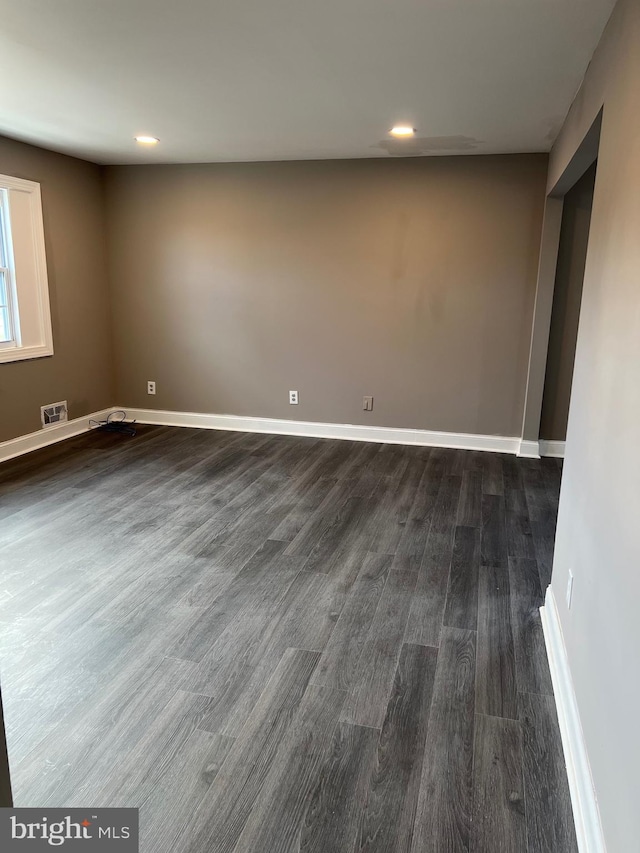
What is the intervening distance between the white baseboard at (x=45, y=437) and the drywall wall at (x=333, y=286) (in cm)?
67

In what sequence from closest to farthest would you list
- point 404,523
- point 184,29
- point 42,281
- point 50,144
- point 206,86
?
1. point 184,29
2. point 206,86
3. point 404,523
4. point 50,144
5. point 42,281

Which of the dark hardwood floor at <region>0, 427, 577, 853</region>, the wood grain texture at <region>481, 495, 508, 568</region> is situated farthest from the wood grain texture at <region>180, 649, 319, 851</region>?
the wood grain texture at <region>481, 495, 508, 568</region>

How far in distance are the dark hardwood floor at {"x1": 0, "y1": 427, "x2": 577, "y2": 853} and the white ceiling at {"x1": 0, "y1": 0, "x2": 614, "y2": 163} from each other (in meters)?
2.40

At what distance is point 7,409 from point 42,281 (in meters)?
1.11

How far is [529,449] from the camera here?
16.1ft

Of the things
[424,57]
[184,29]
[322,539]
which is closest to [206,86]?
[184,29]

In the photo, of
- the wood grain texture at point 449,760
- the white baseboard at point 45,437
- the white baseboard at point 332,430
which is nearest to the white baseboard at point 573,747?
the wood grain texture at point 449,760

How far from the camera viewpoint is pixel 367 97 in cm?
320

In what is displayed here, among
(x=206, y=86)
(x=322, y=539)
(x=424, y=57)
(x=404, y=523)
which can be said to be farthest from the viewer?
(x=404, y=523)

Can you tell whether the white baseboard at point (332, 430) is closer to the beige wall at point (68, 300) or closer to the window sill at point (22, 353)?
the beige wall at point (68, 300)

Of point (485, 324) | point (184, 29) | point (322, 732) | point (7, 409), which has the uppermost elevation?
point (184, 29)

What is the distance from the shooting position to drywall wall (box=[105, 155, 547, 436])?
4758 millimetres

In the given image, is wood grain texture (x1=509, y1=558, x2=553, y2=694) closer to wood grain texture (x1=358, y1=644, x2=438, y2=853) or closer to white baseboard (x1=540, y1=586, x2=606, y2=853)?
white baseboard (x1=540, y1=586, x2=606, y2=853)

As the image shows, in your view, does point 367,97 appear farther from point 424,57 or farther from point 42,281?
point 42,281
